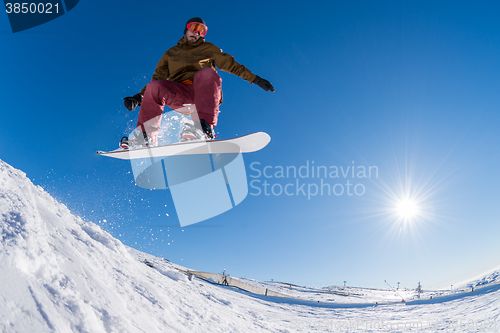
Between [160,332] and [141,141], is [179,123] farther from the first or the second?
[160,332]

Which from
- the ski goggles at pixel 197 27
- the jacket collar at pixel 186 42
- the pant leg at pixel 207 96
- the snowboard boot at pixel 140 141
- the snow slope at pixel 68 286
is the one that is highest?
the ski goggles at pixel 197 27

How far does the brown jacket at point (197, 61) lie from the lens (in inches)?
172

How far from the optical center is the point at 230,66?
14.4 ft

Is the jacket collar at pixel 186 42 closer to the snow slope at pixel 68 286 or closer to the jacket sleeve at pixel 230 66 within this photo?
the jacket sleeve at pixel 230 66

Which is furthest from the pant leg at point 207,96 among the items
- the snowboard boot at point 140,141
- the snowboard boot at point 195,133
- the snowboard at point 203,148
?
the snowboard boot at point 140,141

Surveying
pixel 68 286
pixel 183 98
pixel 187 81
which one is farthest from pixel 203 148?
pixel 68 286

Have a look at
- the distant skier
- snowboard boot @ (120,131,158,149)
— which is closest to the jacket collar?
the distant skier

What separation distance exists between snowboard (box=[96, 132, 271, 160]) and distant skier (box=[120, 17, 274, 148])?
206mm

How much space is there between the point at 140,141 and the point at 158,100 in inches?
32.1

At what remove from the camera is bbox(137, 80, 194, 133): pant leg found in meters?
4.22

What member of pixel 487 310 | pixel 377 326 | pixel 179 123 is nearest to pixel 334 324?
pixel 377 326

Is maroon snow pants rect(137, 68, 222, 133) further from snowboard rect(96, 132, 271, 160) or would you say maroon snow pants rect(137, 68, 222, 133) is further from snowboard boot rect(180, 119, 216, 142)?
snowboard rect(96, 132, 271, 160)

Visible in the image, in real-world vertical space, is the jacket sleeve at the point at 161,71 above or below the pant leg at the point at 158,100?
above

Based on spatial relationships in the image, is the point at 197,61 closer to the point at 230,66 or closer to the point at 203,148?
the point at 230,66
